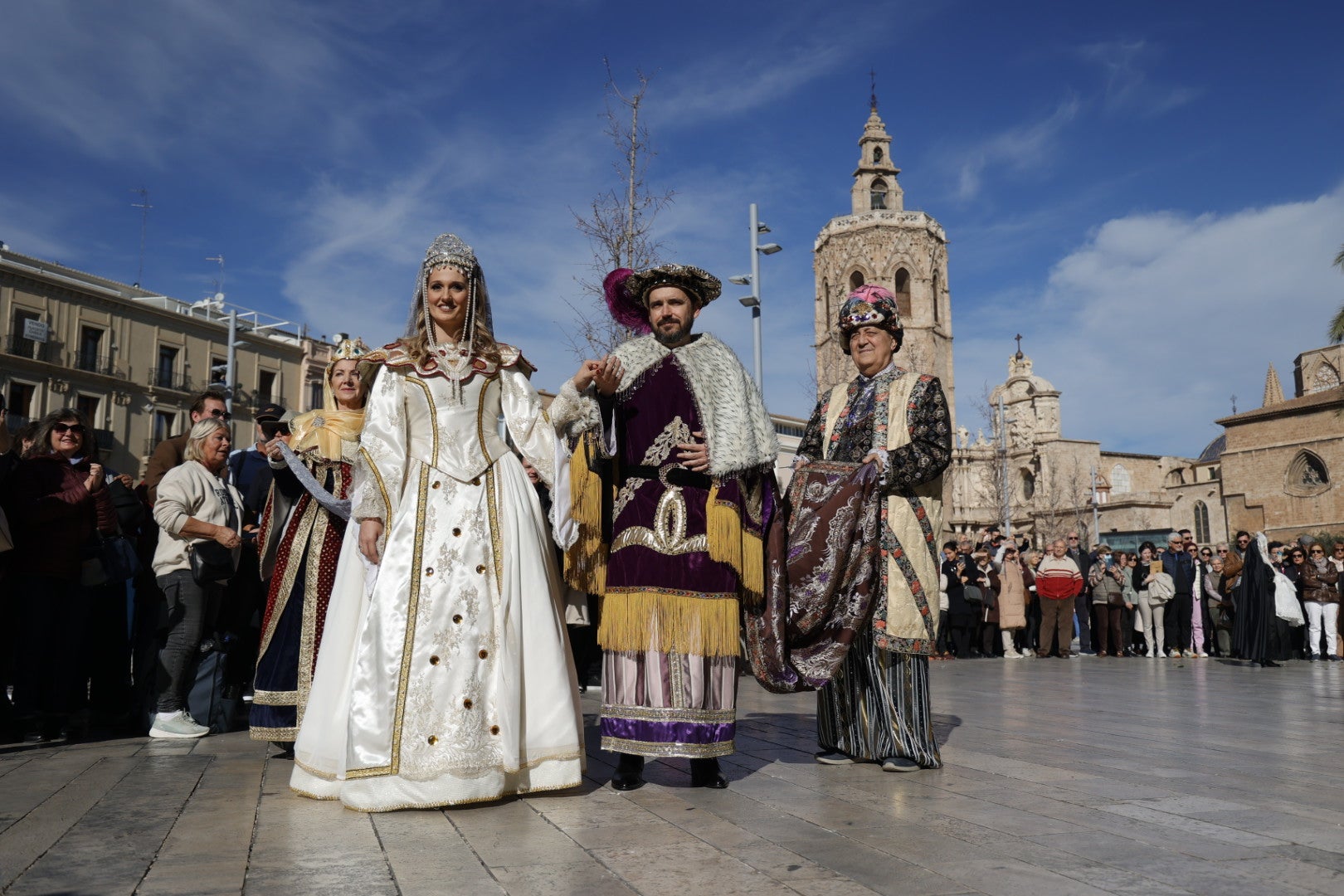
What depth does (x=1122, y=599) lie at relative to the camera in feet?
59.1

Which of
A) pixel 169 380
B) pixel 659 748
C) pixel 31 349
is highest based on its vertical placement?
pixel 31 349

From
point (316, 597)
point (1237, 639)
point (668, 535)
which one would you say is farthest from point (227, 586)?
point (1237, 639)

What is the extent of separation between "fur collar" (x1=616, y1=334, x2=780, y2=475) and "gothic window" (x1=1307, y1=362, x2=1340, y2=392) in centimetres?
7813

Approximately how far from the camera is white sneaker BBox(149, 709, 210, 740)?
6.28 metres

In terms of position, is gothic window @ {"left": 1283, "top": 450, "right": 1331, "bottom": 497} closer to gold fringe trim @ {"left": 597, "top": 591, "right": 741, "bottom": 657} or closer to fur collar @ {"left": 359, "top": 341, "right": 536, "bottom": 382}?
gold fringe trim @ {"left": 597, "top": 591, "right": 741, "bottom": 657}

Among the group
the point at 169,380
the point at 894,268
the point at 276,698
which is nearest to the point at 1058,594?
the point at 276,698

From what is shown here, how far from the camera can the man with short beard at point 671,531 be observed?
4.36 meters

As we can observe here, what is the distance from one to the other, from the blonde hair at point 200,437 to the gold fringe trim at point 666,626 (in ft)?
11.7

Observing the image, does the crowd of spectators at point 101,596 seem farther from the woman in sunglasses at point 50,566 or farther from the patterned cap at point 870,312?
the patterned cap at point 870,312

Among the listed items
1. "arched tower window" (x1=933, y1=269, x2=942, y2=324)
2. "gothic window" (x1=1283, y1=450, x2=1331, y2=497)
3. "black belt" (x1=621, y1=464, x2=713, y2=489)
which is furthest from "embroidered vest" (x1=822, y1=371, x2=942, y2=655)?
"arched tower window" (x1=933, y1=269, x2=942, y2=324)

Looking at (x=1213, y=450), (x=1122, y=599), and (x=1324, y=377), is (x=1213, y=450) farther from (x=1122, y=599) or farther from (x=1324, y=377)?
(x=1122, y=599)

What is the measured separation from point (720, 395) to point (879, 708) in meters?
1.69

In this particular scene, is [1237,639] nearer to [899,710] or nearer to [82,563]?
[899,710]

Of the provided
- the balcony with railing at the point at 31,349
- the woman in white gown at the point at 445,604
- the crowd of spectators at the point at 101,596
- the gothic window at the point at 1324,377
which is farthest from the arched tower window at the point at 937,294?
the woman in white gown at the point at 445,604
